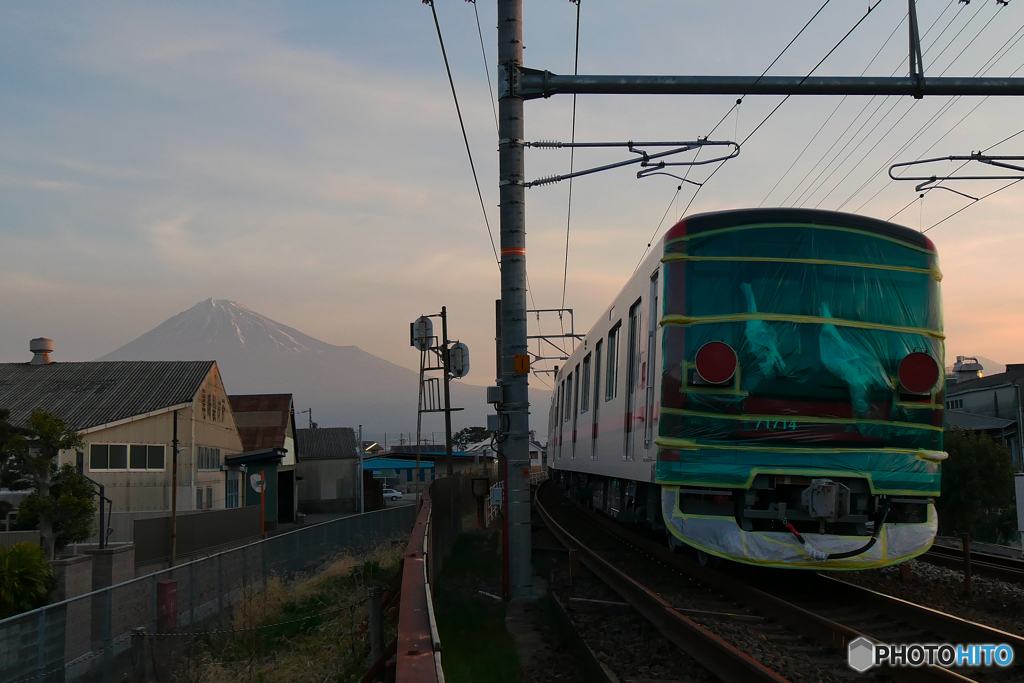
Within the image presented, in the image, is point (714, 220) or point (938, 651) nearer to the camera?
point (938, 651)

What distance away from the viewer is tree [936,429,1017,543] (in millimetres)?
34656

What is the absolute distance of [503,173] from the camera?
1108 centimetres

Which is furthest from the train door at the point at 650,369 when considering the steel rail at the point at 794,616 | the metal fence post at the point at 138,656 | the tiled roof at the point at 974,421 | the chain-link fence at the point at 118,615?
the tiled roof at the point at 974,421

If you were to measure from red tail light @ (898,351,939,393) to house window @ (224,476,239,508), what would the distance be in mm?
35299

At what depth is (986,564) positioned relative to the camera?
10836 mm

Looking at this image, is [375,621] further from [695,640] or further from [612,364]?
[612,364]

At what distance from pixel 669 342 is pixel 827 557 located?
2.42 m

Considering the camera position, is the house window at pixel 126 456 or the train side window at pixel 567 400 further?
the house window at pixel 126 456

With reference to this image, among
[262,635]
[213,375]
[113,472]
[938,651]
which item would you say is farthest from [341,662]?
[213,375]

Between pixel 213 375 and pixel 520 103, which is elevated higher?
pixel 520 103

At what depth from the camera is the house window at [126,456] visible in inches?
1117

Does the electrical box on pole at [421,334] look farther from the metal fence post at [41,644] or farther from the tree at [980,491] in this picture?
the metal fence post at [41,644]

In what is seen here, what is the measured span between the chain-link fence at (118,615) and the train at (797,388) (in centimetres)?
596

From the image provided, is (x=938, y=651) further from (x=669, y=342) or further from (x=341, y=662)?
(x=341, y=662)
